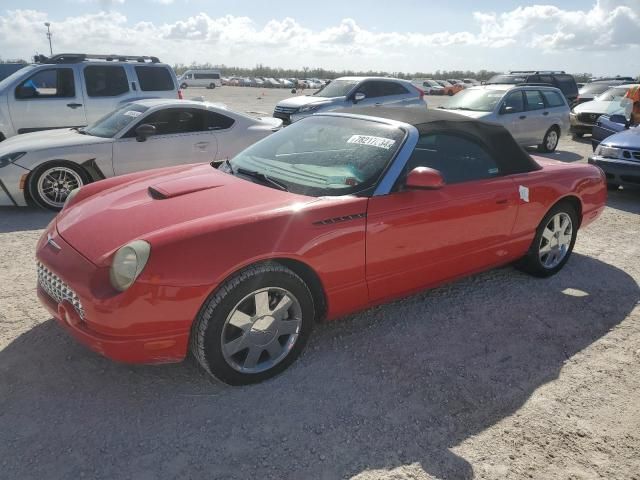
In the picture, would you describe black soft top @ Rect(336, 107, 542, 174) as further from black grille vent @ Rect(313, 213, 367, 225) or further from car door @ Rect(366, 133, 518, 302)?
black grille vent @ Rect(313, 213, 367, 225)

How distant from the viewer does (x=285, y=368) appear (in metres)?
2.97

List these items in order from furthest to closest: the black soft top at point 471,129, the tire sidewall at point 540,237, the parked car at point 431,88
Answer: the parked car at point 431,88, the tire sidewall at point 540,237, the black soft top at point 471,129

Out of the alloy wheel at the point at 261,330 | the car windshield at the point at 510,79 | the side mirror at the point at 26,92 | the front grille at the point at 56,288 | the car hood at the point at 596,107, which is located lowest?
the alloy wheel at the point at 261,330

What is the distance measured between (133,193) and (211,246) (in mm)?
1061

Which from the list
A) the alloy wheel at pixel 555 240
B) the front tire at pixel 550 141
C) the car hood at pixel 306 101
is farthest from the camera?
the car hood at pixel 306 101

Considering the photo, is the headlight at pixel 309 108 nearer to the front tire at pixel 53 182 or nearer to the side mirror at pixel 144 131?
the side mirror at pixel 144 131

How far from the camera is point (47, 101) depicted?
28.3ft

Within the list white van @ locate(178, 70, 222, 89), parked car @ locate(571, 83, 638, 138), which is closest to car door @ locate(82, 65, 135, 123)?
parked car @ locate(571, 83, 638, 138)

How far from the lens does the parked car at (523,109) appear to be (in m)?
10.4

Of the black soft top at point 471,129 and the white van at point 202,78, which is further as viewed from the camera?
the white van at point 202,78

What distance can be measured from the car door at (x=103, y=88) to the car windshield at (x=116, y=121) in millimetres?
2298

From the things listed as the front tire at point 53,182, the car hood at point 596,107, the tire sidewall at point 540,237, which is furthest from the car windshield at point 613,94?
the front tire at point 53,182

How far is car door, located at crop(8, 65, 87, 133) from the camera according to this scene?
27.7 ft

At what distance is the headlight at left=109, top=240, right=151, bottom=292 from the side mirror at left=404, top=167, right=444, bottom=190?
5.16ft
